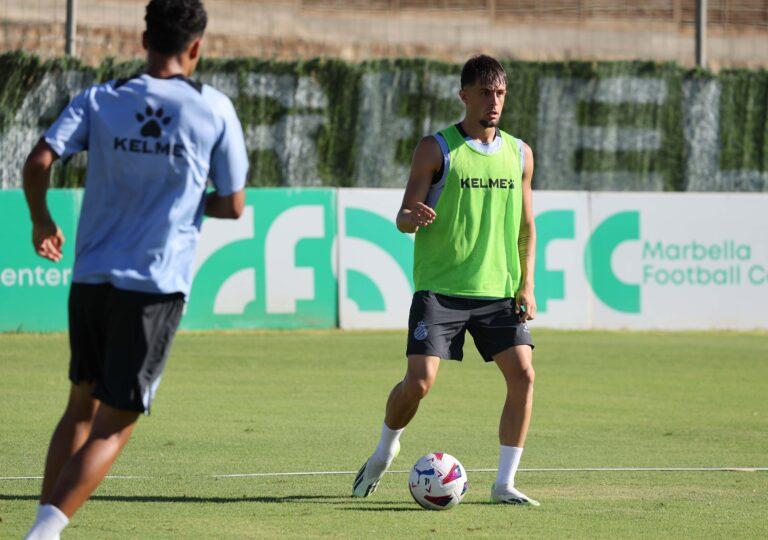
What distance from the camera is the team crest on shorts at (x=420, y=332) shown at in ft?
23.6

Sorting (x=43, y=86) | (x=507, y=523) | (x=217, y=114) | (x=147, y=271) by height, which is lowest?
(x=507, y=523)

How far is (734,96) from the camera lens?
916 inches

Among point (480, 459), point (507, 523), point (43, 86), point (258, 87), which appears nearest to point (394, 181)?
point (258, 87)

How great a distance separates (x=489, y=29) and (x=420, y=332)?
756 inches

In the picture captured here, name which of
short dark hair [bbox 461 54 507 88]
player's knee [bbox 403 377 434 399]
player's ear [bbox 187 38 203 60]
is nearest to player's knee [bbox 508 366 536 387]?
player's knee [bbox 403 377 434 399]

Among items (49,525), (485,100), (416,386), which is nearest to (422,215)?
(485,100)

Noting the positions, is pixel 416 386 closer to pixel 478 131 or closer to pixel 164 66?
pixel 478 131

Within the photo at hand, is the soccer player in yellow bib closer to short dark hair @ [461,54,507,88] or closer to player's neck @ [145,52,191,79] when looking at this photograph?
short dark hair @ [461,54,507,88]

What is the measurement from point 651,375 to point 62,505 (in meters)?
10.1

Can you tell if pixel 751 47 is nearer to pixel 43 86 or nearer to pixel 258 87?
pixel 258 87

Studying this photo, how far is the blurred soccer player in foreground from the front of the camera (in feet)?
17.1

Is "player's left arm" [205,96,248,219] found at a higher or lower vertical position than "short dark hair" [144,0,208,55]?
lower

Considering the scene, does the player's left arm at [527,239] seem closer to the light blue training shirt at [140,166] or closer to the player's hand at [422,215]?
the player's hand at [422,215]

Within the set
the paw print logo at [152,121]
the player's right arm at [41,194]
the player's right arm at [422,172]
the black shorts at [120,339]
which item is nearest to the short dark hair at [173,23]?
the paw print logo at [152,121]
